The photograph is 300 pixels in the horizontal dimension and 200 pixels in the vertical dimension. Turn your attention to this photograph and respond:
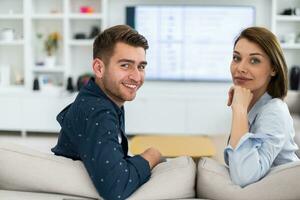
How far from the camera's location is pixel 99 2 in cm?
617

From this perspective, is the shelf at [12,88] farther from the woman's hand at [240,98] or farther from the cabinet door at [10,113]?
the woman's hand at [240,98]

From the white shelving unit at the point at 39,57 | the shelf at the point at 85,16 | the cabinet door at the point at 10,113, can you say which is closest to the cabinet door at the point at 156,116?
the white shelving unit at the point at 39,57

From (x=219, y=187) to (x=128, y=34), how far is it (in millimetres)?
614

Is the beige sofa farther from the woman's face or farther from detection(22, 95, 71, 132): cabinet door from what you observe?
detection(22, 95, 71, 132): cabinet door

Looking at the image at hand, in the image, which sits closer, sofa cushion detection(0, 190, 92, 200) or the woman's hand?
sofa cushion detection(0, 190, 92, 200)

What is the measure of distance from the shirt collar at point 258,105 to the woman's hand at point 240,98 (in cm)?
6

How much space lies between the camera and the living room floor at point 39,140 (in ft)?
17.3

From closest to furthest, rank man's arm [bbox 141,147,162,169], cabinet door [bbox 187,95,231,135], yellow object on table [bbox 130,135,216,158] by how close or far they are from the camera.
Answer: man's arm [bbox 141,147,162,169]
yellow object on table [bbox 130,135,216,158]
cabinet door [bbox 187,95,231,135]

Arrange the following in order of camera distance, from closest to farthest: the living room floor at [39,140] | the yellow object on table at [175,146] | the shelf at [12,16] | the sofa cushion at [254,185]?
the sofa cushion at [254,185], the yellow object on table at [175,146], the living room floor at [39,140], the shelf at [12,16]

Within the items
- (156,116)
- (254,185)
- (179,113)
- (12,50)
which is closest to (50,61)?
(12,50)

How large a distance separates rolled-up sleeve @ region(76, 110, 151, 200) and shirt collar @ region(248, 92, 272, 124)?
53cm

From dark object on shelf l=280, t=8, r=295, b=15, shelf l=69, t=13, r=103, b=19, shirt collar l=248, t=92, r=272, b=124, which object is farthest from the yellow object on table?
dark object on shelf l=280, t=8, r=295, b=15

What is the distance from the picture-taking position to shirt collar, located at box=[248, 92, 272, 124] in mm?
1797

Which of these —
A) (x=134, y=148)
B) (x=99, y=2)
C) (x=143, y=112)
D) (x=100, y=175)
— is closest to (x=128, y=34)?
(x=100, y=175)
